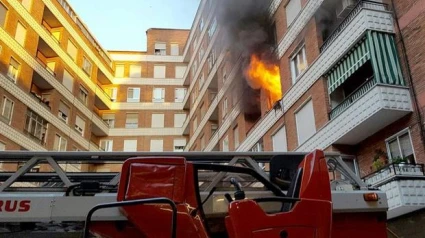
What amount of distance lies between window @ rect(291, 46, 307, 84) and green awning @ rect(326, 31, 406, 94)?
10.3 ft

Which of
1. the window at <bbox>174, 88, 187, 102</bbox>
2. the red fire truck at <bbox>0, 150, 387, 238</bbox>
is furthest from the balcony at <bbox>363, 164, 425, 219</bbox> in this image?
the window at <bbox>174, 88, 187, 102</bbox>

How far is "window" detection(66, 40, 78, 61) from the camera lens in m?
28.3

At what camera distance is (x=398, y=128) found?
12.0m

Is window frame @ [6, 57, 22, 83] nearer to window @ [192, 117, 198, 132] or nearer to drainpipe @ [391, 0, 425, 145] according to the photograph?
window @ [192, 117, 198, 132]

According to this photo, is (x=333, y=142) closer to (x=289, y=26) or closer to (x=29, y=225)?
(x=289, y=26)

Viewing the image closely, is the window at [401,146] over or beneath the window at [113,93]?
beneath

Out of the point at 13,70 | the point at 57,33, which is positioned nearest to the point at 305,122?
the point at 13,70

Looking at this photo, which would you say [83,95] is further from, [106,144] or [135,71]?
[135,71]

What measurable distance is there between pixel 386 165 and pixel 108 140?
26.7m

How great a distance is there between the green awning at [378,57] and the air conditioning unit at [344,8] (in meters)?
2.37

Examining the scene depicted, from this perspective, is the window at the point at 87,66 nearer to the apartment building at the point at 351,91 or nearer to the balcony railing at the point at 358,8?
the apartment building at the point at 351,91

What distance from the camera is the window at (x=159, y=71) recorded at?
38.1 m

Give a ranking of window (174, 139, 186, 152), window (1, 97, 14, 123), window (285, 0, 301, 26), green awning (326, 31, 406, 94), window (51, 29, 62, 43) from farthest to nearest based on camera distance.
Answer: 1. window (174, 139, 186, 152)
2. window (51, 29, 62, 43)
3. window (1, 97, 14, 123)
4. window (285, 0, 301, 26)
5. green awning (326, 31, 406, 94)

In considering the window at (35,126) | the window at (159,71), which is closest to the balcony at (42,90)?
the window at (35,126)
